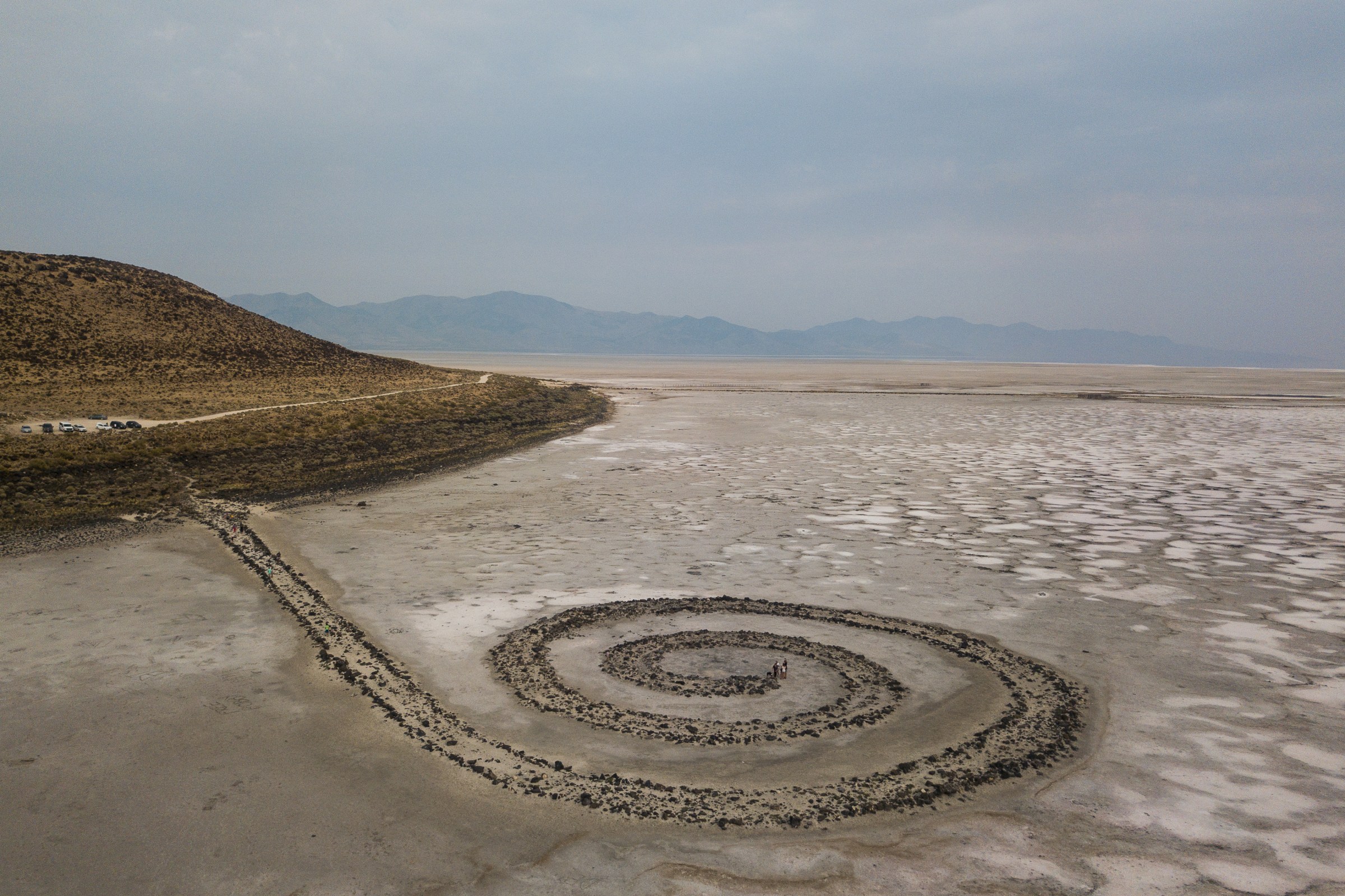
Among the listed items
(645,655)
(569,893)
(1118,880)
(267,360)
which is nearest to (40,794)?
(569,893)

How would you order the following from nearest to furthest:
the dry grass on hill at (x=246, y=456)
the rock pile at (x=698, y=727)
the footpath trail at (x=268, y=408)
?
the rock pile at (x=698, y=727) → the dry grass on hill at (x=246, y=456) → the footpath trail at (x=268, y=408)

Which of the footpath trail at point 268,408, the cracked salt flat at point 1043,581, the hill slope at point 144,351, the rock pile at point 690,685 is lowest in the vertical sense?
the rock pile at point 690,685

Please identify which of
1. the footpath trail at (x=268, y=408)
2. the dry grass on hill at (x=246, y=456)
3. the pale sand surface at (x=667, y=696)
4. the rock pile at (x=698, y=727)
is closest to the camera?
the pale sand surface at (x=667, y=696)

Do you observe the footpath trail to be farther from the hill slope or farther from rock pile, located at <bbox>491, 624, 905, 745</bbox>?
rock pile, located at <bbox>491, 624, 905, 745</bbox>

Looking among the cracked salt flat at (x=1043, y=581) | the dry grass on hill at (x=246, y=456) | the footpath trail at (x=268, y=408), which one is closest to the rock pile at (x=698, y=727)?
the cracked salt flat at (x=1043, y=581)

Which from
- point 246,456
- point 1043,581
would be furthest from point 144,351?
point 1043,581

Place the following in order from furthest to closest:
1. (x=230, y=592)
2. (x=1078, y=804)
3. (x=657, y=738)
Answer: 1. (x=230, y=592)
2. (x=657, y=738)
3. (x=1078, y=804)

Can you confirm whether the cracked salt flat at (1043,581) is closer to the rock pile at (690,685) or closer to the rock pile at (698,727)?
the rock pile at (698,727)

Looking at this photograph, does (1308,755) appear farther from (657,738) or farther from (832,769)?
(657,738)
